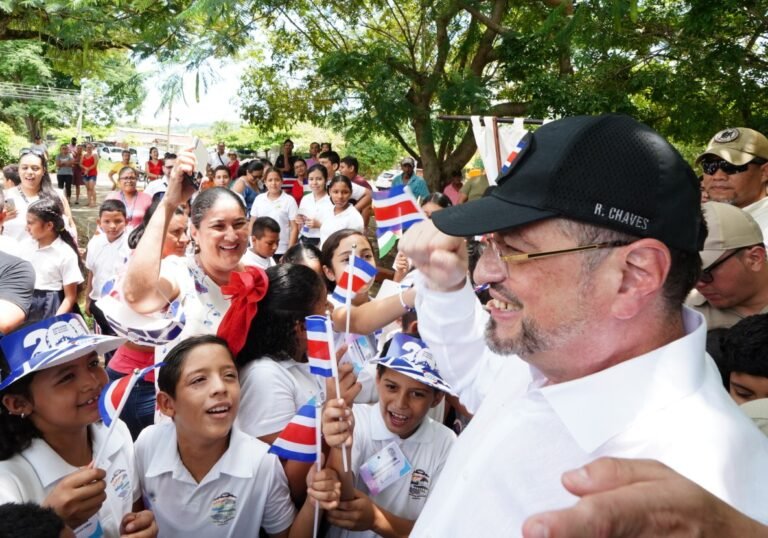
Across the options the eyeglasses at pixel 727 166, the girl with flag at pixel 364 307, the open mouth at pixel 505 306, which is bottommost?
the girl with flag at pixel 364 307

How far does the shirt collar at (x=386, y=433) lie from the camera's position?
246 cm

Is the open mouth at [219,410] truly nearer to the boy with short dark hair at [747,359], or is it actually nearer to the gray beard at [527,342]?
the gray beard at [527,342]

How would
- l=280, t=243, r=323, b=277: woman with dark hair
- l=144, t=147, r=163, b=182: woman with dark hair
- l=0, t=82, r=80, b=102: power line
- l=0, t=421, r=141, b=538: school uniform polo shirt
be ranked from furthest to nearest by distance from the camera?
l=0, t=82, r=80, b=102: power line < l=144, t=147, r=163, b=182: woman with dark hair < l=280, t=243, r=323, b=277: woman with dark hair < l=0, t=421, r=141, b=538: school uniform polo shirt

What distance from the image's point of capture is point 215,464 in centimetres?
224

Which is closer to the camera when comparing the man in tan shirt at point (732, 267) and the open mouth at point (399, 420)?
the open mouth at point (399, 420)

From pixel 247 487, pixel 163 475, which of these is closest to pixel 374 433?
pixel 247 487

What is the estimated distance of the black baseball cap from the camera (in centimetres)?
109

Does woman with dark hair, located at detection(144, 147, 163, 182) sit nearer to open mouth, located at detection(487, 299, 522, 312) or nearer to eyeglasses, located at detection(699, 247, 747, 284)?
eyeglasses, located at detection(699, 247, 747, 284)

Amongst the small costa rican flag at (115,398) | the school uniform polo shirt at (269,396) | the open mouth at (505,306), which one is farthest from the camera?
the school uniform polo shirt at (269,396)

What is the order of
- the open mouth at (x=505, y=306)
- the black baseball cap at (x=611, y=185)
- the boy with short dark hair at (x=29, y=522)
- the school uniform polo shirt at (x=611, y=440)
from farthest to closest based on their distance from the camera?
the boy with short dark hair at (x=29, y=522)
the open mouth at (x=505, y=306)
the black baseball cap at (x=611, y=185)
the school uniform polo shirt at (x=611, y=440)

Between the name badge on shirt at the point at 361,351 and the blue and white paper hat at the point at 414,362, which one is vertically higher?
the blue and white paper hat at the point at 414,362

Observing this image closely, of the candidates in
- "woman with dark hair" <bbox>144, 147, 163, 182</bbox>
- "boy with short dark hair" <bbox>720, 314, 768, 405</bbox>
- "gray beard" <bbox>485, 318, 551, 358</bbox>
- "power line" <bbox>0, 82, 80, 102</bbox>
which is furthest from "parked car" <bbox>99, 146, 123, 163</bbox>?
"gray beard" <bbox>485, 318, 551, 358</bbox>

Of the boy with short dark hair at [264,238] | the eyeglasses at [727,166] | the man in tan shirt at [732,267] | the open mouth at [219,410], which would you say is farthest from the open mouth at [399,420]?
the boy with short dark hair at [264,238]

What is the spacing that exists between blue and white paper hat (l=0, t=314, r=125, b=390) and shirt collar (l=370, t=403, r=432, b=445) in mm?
1045
